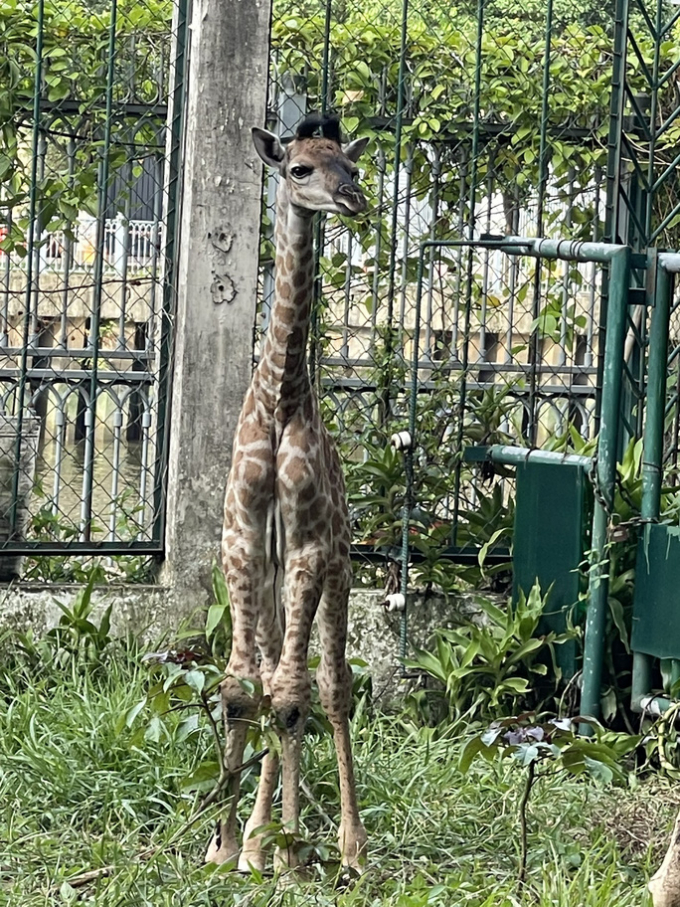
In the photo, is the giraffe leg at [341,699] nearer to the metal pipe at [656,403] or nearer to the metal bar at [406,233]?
the metal pipe at [656,403]

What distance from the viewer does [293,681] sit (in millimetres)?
4371

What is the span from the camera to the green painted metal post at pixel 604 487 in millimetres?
5762

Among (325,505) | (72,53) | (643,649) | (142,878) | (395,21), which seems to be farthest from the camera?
(395,21)

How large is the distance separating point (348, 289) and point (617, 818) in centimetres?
321

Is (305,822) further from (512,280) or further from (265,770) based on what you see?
(512,280)

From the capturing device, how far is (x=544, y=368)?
297 inches

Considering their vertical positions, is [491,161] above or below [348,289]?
above

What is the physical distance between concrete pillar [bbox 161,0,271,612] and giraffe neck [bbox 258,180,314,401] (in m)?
1.72

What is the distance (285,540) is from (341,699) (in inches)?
22.3

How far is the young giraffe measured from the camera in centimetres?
439

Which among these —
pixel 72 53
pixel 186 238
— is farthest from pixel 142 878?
pixel 72 53

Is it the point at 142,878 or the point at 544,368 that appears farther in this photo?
the point at 544,368

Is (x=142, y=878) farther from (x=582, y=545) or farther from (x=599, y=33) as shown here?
(x=599, y=33)

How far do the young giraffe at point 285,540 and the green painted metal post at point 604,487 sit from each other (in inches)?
59.3
